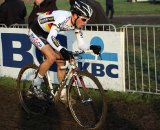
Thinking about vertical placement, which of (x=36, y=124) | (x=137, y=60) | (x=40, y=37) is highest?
(x=40, y=37)

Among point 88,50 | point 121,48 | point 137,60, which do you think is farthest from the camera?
point 137,60

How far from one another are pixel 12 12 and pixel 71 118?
515 cm

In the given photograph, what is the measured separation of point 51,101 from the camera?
7887 mm

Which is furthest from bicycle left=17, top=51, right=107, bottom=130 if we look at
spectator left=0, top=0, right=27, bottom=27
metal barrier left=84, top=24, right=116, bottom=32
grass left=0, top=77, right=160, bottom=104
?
spectator left=0, top=0, right=27, bottom=27

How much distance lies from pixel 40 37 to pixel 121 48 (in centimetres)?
188

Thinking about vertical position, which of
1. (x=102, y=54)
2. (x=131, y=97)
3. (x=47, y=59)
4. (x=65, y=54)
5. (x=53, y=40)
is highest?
(x=53, y=40)

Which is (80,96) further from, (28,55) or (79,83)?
(28,55)

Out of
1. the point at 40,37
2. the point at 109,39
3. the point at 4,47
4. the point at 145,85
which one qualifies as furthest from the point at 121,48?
the point at 4,47

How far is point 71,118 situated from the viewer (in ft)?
25.8

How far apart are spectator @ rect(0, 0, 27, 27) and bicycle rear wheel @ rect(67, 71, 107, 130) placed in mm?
5163

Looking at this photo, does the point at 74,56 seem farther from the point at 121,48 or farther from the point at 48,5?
the point at 48,5

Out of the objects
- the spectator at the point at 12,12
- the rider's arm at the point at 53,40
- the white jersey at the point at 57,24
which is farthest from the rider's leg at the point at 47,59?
the spectator at the point at 12,12

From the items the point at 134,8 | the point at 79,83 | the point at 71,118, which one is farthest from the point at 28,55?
the point at 134,8

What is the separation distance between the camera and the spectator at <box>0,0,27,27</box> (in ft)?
40.2
